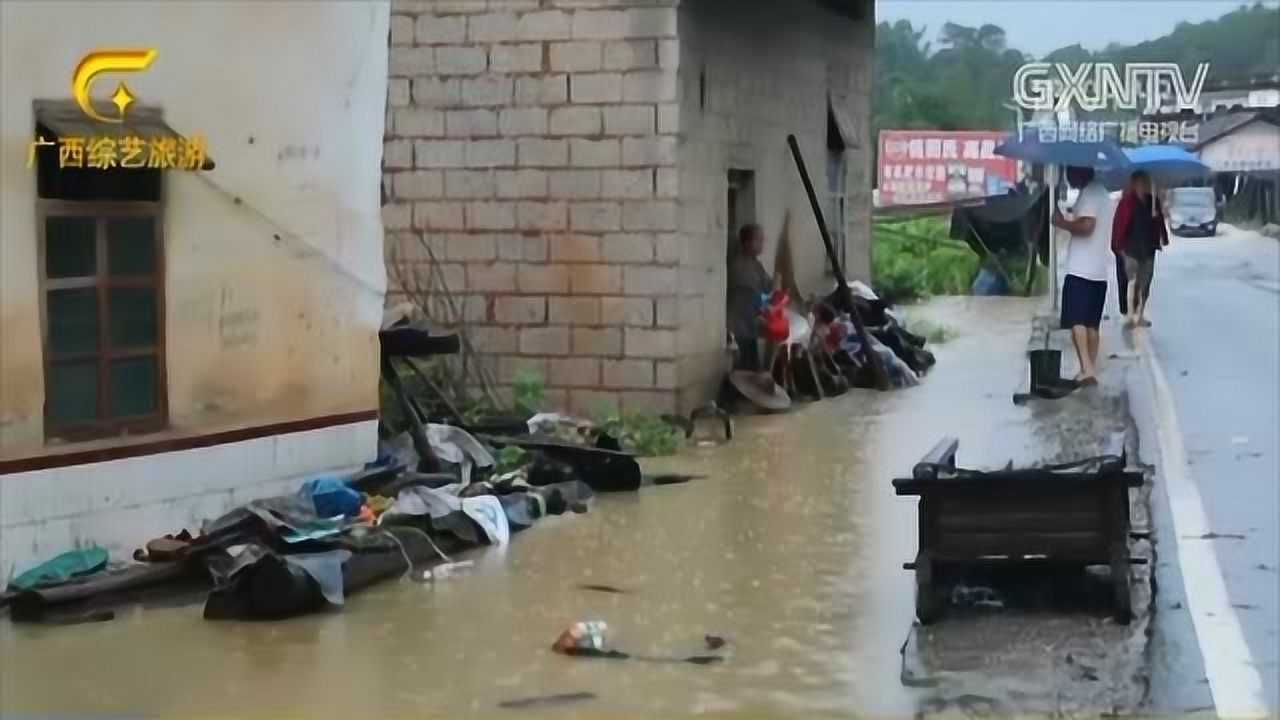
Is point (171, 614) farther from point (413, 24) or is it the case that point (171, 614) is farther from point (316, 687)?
point (413, 24)

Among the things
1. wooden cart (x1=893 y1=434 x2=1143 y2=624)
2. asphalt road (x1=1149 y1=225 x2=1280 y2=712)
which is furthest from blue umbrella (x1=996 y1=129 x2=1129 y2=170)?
wooden cart (x1=893 y1=434 x2=1143 y2=624)

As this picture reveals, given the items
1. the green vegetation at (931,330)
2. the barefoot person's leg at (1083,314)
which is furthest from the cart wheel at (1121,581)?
the green vegetation at (931,330)

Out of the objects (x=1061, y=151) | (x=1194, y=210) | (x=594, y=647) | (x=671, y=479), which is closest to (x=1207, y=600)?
(x=594, y=647)

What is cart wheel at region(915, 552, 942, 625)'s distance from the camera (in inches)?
292

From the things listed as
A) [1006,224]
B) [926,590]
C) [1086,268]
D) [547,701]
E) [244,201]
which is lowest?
[547,701]

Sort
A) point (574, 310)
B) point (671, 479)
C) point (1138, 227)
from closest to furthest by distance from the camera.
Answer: point (671, 479)
point (1138, 227)
point (574, 310)

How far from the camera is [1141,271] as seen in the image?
15086 mm

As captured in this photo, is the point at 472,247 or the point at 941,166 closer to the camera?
the point at 941,166

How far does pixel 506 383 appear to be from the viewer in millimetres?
14008

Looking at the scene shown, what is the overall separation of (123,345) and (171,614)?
1.38m

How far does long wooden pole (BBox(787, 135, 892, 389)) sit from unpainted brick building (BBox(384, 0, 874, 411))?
6.71 ft

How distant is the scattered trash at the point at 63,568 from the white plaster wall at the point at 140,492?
0.15 feet

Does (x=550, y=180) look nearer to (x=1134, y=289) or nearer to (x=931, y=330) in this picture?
(x=1134, y=289)

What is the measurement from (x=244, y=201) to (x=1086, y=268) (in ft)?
22.7
